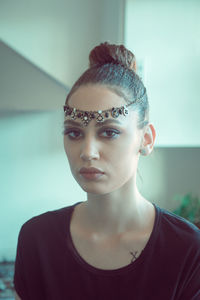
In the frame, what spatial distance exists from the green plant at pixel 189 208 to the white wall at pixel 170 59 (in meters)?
0.39

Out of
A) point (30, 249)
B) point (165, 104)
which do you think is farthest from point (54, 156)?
point (30, 249)

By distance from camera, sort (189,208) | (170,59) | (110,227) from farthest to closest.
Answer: (189,208)
(170,59)
(110,227)

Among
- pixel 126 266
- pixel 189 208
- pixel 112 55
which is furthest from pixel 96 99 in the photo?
pixel 189 208

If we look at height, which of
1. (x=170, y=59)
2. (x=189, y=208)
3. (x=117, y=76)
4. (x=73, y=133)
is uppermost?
(x=170, y=59)

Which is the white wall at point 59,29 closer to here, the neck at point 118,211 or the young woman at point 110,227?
the young woman at point 110,227

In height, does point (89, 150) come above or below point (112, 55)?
below

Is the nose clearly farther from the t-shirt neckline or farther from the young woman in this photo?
the t-shirt neckline

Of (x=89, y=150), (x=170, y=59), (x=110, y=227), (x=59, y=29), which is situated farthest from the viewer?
(x=59, y=29)

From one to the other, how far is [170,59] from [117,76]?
1.61 feet

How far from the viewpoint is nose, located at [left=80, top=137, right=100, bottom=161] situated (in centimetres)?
58

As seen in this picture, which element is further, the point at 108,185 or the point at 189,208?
the point at 189,208

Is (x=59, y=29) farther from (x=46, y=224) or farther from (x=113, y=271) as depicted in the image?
(x=113, y=271)

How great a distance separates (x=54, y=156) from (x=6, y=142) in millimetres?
235

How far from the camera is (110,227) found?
2.23 ft
